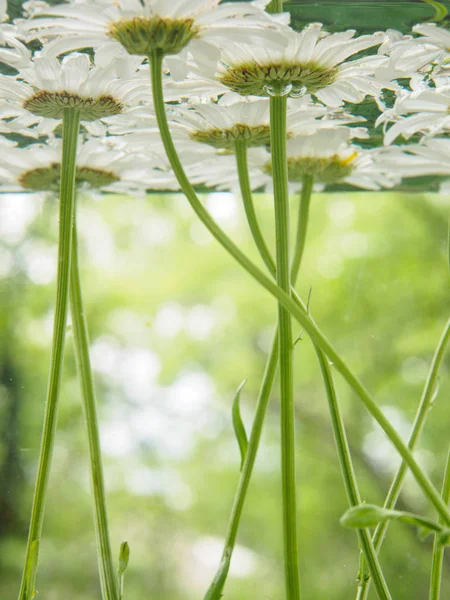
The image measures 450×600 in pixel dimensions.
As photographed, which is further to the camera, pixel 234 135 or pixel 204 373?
pixel 204 373

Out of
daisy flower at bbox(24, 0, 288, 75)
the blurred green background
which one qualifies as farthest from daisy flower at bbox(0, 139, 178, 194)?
the blurred green background

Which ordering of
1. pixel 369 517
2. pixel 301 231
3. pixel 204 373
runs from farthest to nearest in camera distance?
pixel 204 373 → pixel 301 231 → pixel 369 517

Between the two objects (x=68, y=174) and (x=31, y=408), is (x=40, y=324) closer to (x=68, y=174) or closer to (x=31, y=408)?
(x=31, y=408)

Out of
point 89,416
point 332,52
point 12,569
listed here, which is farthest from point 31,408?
point 332,52

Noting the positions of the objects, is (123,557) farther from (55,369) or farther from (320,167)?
(320,167)

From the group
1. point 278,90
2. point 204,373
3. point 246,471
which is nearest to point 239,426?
point 246,471

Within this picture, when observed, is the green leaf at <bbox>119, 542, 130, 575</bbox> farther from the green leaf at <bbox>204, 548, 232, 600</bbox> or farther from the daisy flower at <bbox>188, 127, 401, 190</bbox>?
the daisy flower at <bbox>188, 127, 401, 190</bbox>

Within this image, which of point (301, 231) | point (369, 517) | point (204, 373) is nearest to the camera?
point (369, 517)
